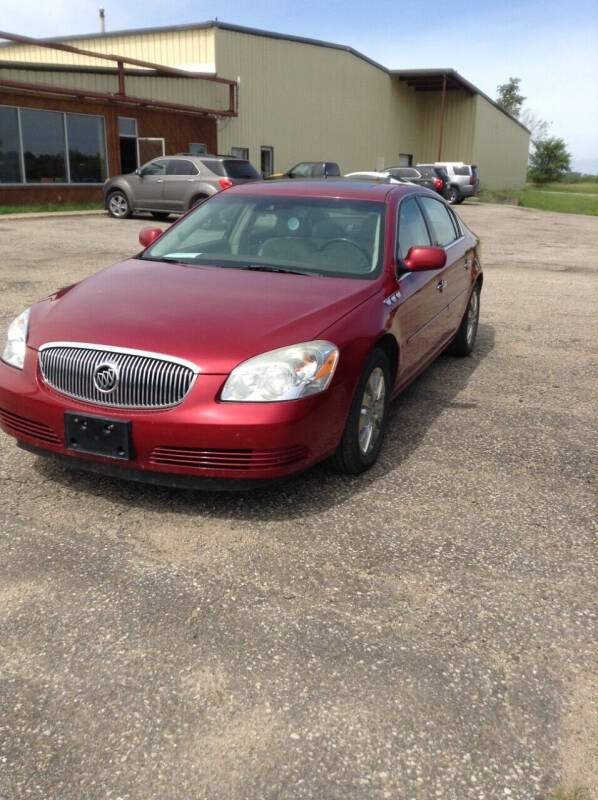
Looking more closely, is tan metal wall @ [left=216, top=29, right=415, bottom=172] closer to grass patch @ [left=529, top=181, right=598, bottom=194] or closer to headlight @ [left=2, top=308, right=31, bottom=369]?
headlight @ [left=2, top=308, right=31, bottom=369]

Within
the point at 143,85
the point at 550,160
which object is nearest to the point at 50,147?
the point at 143,85

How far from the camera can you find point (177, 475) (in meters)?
3.43

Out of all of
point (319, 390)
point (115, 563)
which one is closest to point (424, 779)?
point (115, 563)

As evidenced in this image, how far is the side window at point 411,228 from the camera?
15.9 feet

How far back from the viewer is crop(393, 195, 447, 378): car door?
4559 millimetres

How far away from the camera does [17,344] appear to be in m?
3.84

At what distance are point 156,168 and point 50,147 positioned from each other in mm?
4965

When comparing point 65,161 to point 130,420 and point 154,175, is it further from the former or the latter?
point 130,420

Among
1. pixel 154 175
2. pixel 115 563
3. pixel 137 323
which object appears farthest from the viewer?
pixel 154 175

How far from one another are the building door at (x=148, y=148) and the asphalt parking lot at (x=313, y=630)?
2332 centimetres

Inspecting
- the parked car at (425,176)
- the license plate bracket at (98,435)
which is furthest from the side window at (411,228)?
the parked car at (425,176)

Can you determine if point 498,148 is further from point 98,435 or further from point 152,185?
point 98,435

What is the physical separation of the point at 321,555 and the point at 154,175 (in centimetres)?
1787

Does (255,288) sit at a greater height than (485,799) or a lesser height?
greater
